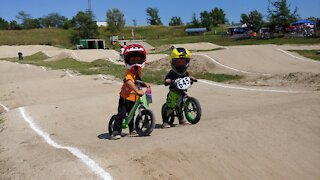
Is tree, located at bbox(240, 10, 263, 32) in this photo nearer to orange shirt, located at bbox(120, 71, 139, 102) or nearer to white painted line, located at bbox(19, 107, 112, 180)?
white painted line, located at bbox(19, 107, 112, 180)

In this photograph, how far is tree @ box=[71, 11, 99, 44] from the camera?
78438 mm

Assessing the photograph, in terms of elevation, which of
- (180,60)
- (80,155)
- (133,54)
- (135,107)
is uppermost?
(133,54)

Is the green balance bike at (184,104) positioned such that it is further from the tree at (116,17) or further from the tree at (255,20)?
the tree at (116,17)

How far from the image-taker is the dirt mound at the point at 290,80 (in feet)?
46.1

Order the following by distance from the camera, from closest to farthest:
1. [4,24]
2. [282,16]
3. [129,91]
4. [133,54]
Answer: [129,91] → [133,54] → [282,16] → [4,24]

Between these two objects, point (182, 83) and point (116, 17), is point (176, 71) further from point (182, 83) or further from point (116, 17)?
point (116, 17)

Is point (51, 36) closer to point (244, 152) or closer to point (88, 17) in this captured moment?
point (88, 17)

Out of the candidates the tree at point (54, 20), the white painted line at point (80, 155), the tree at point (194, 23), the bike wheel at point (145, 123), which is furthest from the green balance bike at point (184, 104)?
the tree at point (54, 20)

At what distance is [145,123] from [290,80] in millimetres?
9395

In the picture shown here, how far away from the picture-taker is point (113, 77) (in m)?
19.7

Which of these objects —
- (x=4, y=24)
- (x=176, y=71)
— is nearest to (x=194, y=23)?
(x=4, y=24)

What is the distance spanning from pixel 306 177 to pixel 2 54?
2389 inches

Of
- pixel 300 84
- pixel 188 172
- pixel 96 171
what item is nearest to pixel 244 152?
pixel 188 172

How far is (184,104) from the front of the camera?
8078 millimetres
